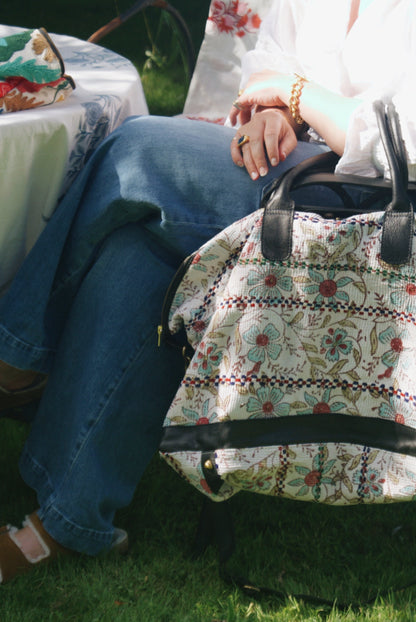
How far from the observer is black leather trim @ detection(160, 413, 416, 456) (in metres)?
1.03

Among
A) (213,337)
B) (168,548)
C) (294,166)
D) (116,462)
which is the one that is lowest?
(168,548)

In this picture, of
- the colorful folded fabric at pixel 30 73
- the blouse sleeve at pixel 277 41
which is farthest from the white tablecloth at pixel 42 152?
the blouse sleeve at pixel 277 41

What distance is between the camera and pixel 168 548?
1.32m

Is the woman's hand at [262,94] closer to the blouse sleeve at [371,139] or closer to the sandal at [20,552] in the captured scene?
the blouse sleeve at [371,139]

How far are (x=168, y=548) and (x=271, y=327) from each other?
57 centimetres

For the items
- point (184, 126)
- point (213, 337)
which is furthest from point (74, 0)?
point (213, 337)

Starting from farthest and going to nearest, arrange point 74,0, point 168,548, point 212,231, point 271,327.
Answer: point 74,0 < point 168,548 < point 212,231 < point 271,327

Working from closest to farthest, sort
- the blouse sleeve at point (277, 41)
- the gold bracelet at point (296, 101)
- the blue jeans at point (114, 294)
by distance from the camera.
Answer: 1. the blue jeans at point (114, 294)
2. the gold bracelet at point (296, 101)
3. the blouse sleeve at point (277, 41)

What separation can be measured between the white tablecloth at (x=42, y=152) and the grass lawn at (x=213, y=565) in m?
0.55

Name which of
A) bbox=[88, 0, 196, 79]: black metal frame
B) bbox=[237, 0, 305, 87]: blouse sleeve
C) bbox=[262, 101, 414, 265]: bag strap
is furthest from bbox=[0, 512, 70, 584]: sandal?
bbox=[88, 0, 196, 79]: black metal frame

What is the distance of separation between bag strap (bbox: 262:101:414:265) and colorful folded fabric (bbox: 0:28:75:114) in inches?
17.6

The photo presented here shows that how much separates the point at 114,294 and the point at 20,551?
19.8 inches

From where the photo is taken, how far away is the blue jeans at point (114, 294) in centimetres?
113

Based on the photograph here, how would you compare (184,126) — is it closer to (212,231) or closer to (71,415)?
(212,231)
